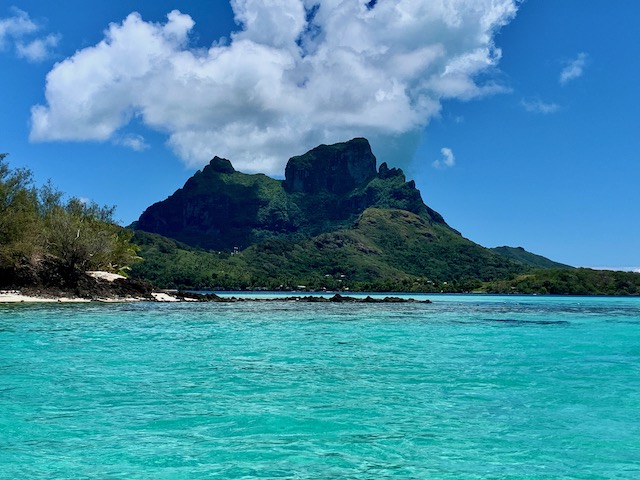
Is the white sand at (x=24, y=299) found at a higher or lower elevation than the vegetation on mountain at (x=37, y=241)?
lower

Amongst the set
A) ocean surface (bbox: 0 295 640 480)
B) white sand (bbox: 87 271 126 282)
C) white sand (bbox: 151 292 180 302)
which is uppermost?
white sand (bbox: 87 271 126 282)

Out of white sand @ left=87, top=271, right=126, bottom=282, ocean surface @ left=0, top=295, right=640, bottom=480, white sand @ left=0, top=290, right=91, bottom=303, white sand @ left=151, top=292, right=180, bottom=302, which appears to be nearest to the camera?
ocean surface @ left=0, top=295, right=640, bottom=480

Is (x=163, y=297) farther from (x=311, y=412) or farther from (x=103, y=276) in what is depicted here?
(x=311, y=412)

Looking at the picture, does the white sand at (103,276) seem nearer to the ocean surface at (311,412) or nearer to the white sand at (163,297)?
the white sand at (163,297)

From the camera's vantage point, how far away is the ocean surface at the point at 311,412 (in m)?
10.9

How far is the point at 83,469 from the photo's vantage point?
1039cm

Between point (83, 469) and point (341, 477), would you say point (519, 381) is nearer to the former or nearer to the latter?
point (341, 477)

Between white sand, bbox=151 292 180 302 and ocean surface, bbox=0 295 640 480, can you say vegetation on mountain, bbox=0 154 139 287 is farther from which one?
ocean surface, bbox=0 295 640 480

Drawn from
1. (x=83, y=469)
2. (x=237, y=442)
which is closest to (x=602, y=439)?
(x=237, y=442)

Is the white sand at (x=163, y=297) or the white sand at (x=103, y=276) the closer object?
the white sand at (x=103, y=276)

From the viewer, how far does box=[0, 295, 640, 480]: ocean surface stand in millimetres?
10906

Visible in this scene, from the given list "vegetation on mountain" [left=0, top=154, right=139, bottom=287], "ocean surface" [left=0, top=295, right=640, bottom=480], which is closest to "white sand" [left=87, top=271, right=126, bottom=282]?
"vegetation on mountain" [left=0, top=154, right=139, bottom=287]

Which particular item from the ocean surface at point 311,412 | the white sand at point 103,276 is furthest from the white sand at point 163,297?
the ocean surface at point 311,412

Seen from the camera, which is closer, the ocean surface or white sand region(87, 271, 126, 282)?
the ocean surface
